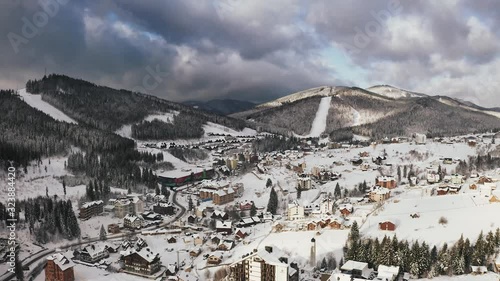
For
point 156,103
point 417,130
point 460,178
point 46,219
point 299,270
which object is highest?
point 156,103

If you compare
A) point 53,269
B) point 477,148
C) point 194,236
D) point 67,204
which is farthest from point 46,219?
point 477,148

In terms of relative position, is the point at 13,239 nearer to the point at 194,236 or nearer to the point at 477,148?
the point at 194,236

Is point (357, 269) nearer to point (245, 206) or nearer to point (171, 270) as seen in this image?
point (171, 270)

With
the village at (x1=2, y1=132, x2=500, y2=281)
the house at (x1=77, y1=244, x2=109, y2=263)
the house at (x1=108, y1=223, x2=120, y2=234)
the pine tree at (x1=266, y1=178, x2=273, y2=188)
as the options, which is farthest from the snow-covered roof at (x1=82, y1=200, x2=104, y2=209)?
the pine tree at (x1=266, y1=178, x2=273, y2=188)

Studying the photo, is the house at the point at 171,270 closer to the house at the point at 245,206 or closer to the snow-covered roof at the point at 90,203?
the snow-covered roof at the point at 90,203

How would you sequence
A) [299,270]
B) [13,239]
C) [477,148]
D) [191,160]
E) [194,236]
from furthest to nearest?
[191,160] → [477,148] → [194,236] → [13,239] → [299,270]

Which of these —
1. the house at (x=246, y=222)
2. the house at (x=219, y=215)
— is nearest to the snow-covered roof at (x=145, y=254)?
the house at (x=246, y=222)

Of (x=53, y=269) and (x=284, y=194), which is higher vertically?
(x=284, y=194)
